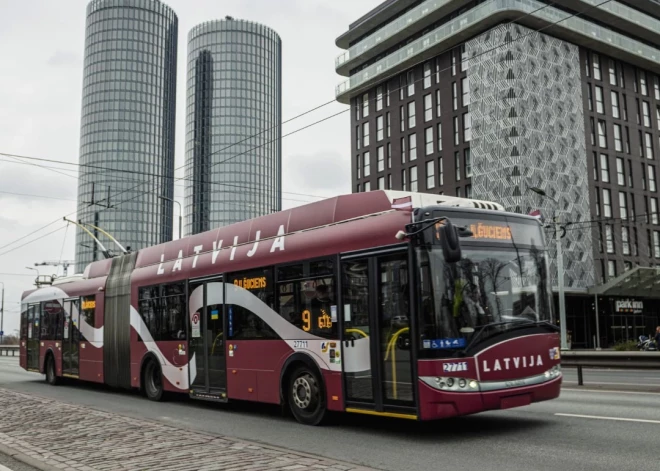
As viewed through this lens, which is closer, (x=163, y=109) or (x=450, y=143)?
(x=450, y=143)

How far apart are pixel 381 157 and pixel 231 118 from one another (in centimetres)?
9053

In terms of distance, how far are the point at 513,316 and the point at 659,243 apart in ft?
197

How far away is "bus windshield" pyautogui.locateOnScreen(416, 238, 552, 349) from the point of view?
27.4 feet

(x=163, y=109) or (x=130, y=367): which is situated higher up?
(x=163, y=109)

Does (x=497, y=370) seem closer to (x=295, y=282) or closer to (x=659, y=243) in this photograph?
(x=295, y=282)

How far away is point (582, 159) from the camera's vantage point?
57.5 meters

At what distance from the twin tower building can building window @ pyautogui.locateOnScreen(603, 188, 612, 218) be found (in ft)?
248

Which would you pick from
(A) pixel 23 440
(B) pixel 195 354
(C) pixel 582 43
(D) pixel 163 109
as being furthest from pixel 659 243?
(D) pixel 163 109

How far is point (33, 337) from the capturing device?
20.5m

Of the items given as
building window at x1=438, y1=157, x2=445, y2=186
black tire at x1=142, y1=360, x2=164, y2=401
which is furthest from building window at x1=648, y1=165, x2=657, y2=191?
black tire at x1=142, y1=360, x2=164, y2=401

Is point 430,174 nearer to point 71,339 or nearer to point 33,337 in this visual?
point 33,337

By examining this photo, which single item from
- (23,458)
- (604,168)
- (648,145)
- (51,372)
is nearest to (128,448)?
(23,458)

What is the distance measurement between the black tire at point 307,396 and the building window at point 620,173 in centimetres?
5616

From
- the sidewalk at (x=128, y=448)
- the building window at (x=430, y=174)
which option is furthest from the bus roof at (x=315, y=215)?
the building window at (x=430, y=174)
